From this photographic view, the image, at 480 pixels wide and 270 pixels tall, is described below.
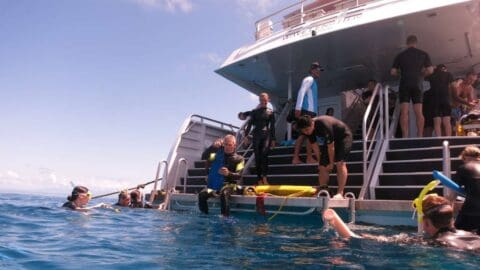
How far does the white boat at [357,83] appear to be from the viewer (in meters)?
5.93

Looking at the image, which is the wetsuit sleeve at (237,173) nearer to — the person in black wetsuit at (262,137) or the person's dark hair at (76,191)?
the person in black wetsuit at (262,137)

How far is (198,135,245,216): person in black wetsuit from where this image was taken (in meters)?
6.62

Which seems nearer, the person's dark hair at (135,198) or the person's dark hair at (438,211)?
the person's dark hair at (438,211)

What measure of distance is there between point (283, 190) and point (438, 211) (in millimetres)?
2917

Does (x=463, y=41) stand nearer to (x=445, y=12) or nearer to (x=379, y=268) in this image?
(x=445, y=12)

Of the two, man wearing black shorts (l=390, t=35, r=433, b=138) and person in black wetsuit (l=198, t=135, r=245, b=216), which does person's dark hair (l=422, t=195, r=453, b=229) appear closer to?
person in black wetsuit (l=198, t=135, r=245, b=216)

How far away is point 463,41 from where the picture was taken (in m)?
8.75

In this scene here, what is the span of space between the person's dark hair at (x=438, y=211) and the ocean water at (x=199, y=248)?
225mm

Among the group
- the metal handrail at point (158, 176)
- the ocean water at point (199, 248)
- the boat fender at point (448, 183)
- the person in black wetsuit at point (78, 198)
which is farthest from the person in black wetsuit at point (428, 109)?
the person in black wetsuit at point (78, 198)

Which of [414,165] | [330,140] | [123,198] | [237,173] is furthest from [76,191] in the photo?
[414,165]

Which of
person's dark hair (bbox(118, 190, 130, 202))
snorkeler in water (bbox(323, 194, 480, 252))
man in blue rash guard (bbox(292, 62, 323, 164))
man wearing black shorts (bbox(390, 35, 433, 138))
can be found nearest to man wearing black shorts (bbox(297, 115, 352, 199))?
man in blue rash guard (bbox(292, 62, 323, 164))

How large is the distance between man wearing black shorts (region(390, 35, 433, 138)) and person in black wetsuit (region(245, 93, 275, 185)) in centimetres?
238

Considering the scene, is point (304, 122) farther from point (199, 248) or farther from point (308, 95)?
point (199, 248)

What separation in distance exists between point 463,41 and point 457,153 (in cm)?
378
